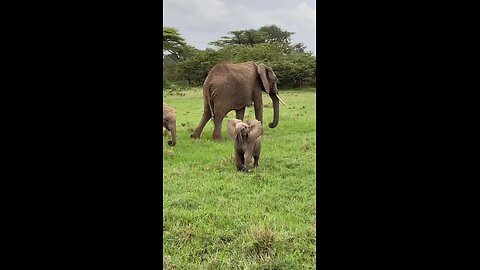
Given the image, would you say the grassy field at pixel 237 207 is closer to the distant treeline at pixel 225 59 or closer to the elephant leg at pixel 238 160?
the elephant leg at pixel 238 160

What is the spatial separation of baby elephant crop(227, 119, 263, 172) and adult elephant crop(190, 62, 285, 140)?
1862 millimetres

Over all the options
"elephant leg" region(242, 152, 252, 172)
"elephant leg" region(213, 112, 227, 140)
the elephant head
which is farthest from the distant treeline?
"elephant leg" region(242, 152, 252, 172)

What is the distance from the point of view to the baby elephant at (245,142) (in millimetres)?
4094

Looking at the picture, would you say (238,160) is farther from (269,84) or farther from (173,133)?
(269,84)

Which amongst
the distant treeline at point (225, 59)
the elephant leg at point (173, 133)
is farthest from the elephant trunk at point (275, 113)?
the distant treeline at point (225, 59)

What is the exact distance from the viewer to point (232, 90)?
661cm

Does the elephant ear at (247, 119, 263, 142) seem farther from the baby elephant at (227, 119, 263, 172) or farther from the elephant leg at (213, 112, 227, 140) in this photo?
the elephant leg at (213, 112, 227, 140)

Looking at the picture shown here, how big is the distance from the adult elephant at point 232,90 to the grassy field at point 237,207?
0.61 m
